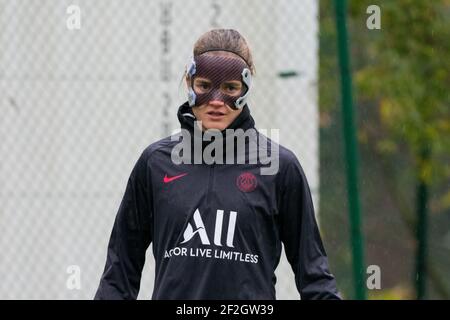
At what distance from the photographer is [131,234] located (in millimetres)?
4605

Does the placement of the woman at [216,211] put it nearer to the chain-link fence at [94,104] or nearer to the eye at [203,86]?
the eye at [203,86]

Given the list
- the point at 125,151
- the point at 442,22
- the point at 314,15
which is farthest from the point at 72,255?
the point at 442,22

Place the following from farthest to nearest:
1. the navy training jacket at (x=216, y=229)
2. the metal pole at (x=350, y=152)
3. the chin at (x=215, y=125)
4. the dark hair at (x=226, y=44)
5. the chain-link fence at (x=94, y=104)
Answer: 1. the chain-link fence at (x=94, y=104)
2. the metal pole at (x=350, y=152)
3. the dark hair at (x=226, y=44)
4. the chin at (x=215, y=125)
5. the navy training jacket at (x=216, y=229)

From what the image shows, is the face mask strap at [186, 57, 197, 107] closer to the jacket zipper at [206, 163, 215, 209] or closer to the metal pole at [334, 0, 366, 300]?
the jacket zipper at [206, 163, 215, 209]

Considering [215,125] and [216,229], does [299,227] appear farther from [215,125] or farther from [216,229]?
[215,125]

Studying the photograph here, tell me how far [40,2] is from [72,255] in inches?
71.9

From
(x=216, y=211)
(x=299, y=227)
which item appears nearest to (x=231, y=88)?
(x=216, y=211)

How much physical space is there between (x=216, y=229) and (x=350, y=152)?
2.85m

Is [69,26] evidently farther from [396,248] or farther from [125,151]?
[396,248]

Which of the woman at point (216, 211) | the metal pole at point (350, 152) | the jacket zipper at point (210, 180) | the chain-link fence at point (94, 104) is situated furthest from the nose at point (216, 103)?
the chain-link fence at point (94, 104)

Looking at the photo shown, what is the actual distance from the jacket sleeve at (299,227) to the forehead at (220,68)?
0.45 metres

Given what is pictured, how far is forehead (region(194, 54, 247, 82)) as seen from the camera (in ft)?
15.0

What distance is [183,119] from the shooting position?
4.59 meters

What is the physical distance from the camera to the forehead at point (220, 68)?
457cm
